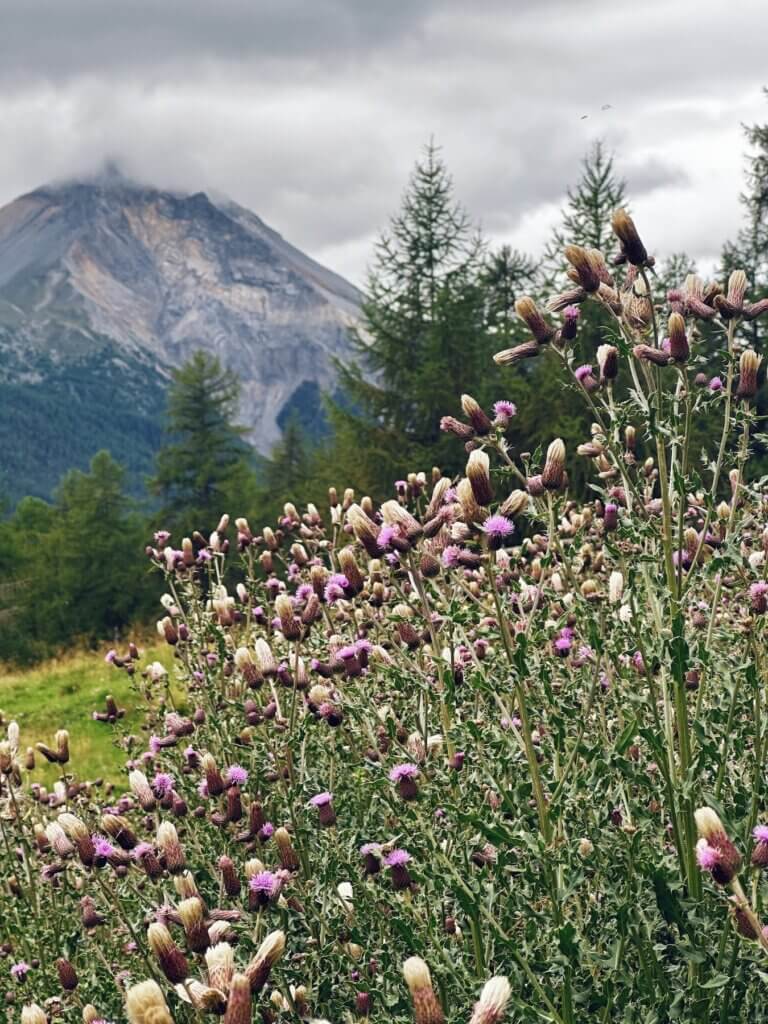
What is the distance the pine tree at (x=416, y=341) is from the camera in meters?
23.8

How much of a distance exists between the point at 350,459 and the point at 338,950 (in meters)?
21.0

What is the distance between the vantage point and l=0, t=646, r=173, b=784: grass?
30.8 feet

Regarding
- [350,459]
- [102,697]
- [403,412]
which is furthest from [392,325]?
[102,697]

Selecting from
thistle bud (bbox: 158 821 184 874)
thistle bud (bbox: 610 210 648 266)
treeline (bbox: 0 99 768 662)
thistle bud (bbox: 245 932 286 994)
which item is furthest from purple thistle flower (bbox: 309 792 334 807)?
treeline (bbox: 0 99 768 662)

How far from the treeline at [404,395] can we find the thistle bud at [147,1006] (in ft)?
47.1

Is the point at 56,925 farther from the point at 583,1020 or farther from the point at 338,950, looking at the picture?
the point at 583,1020

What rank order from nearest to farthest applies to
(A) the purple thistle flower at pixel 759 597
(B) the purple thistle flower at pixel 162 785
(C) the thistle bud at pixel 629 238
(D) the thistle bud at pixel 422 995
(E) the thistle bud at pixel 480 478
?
(D) the thistle bud at pixel 422 995 < (E) the thistle bud at pixel 480 478 < (C) the thistle bud at pixel 629 238 < (A) the purple thistle flower at pixel 759 597 < (B) the purple thistle flower at pixel 162 785

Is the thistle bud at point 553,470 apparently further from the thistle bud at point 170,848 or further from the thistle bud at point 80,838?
the thistle bud at point 80,838

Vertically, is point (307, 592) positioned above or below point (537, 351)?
below

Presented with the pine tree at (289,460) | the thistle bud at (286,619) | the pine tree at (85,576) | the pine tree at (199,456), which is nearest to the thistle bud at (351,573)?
the thistle bud at (286,619)

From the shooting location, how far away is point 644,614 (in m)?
3.14

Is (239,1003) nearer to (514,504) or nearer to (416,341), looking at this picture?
(514,504)

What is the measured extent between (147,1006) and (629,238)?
93.0 inches

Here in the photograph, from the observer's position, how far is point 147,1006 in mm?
1696
